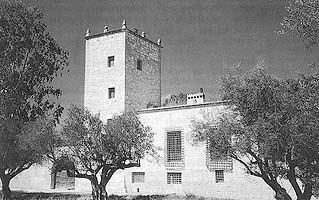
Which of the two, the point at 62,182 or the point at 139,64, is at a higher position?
the point at 139,64

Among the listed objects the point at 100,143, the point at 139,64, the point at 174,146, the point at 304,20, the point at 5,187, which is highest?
the point at 139,64

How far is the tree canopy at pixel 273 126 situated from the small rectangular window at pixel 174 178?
1148 cm

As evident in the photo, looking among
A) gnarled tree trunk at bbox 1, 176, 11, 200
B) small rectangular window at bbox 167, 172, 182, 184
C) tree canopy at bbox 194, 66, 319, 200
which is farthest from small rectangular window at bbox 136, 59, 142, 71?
tree canopy at bbox 194, 66, 319, 200

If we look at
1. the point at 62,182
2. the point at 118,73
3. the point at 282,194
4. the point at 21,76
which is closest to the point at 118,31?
the point at 118,73

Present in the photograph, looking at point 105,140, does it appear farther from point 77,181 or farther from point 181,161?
point 77,181

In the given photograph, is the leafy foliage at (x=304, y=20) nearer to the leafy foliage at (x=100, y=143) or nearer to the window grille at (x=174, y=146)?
the leafy foliage at (x=100, y=143)

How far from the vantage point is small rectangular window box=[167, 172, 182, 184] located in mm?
29016

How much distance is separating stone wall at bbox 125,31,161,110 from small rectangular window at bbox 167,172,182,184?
6.62m

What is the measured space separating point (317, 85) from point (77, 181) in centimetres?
2415

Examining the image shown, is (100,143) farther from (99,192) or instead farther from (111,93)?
(111,93)

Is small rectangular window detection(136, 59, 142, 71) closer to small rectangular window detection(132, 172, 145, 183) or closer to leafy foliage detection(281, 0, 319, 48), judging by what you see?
small rectangular window detection(132, 172, 145, 183)

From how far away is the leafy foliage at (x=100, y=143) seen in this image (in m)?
22.4

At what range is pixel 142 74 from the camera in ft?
114

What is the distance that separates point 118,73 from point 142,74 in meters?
2.65
